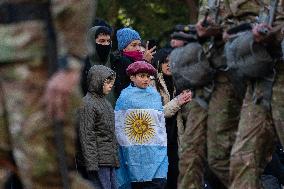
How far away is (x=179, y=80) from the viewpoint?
9.59 m

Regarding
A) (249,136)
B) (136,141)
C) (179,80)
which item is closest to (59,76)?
(249,136)

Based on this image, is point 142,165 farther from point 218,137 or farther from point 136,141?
point 218,137

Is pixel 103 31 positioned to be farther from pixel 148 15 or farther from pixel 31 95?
pixel 148 15

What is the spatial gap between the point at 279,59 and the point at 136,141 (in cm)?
332

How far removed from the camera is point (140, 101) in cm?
1180

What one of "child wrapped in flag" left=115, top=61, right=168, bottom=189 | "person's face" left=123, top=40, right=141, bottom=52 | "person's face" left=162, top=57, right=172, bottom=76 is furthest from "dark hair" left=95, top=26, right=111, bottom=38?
"person's face" left=162, top=57, right=172, bottom=76

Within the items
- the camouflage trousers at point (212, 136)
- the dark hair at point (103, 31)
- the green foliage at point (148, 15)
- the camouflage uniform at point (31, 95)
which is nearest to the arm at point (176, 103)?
the dark hair at point (103, 31)

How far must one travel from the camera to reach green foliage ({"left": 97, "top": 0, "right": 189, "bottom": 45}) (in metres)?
31.0

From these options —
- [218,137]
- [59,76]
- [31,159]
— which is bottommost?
[218,137]

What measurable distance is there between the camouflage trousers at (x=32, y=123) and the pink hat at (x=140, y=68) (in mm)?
5996

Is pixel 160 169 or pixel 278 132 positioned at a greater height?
pixel 278 132

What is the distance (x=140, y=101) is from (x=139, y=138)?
1.26 feet

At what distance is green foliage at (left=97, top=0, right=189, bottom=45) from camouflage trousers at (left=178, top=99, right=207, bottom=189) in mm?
20748

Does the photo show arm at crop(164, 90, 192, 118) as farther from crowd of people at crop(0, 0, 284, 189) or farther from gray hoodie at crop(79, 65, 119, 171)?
gray hoodie at crop(79, 65, 119, 171)
